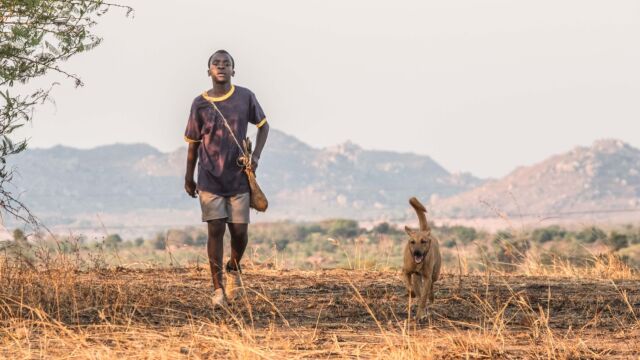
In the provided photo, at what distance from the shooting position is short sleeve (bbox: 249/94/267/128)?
9.12 m

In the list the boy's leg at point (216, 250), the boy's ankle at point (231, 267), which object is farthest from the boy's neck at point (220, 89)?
the boy's ankle at point (231, 267)

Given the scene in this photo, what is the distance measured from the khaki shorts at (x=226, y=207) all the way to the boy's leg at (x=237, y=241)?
0.05 meters

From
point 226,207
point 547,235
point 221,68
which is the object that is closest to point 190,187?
point 226,207

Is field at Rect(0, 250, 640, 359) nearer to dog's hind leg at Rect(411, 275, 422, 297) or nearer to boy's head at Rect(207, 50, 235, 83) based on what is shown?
dog's hind leg at Rect(411, 275, 422, 297)

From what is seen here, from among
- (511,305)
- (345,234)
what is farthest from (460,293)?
(345,234)

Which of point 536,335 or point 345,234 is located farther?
point 345,234

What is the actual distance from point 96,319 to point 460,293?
123 inches

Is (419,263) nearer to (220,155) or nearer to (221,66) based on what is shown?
(220,155)

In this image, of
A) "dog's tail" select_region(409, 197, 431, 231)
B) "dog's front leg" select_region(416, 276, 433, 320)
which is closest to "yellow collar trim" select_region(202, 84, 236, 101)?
"dog's tail" select_region(409, 197, 431, 231)

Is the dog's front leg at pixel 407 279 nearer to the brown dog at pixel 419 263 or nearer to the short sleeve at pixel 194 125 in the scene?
the brown dog at pixel 419 263

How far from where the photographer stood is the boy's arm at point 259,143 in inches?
353

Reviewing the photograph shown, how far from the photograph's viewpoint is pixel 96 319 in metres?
8.16

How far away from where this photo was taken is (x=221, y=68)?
8.92m

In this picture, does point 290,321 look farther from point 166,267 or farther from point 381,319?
point 166,267
